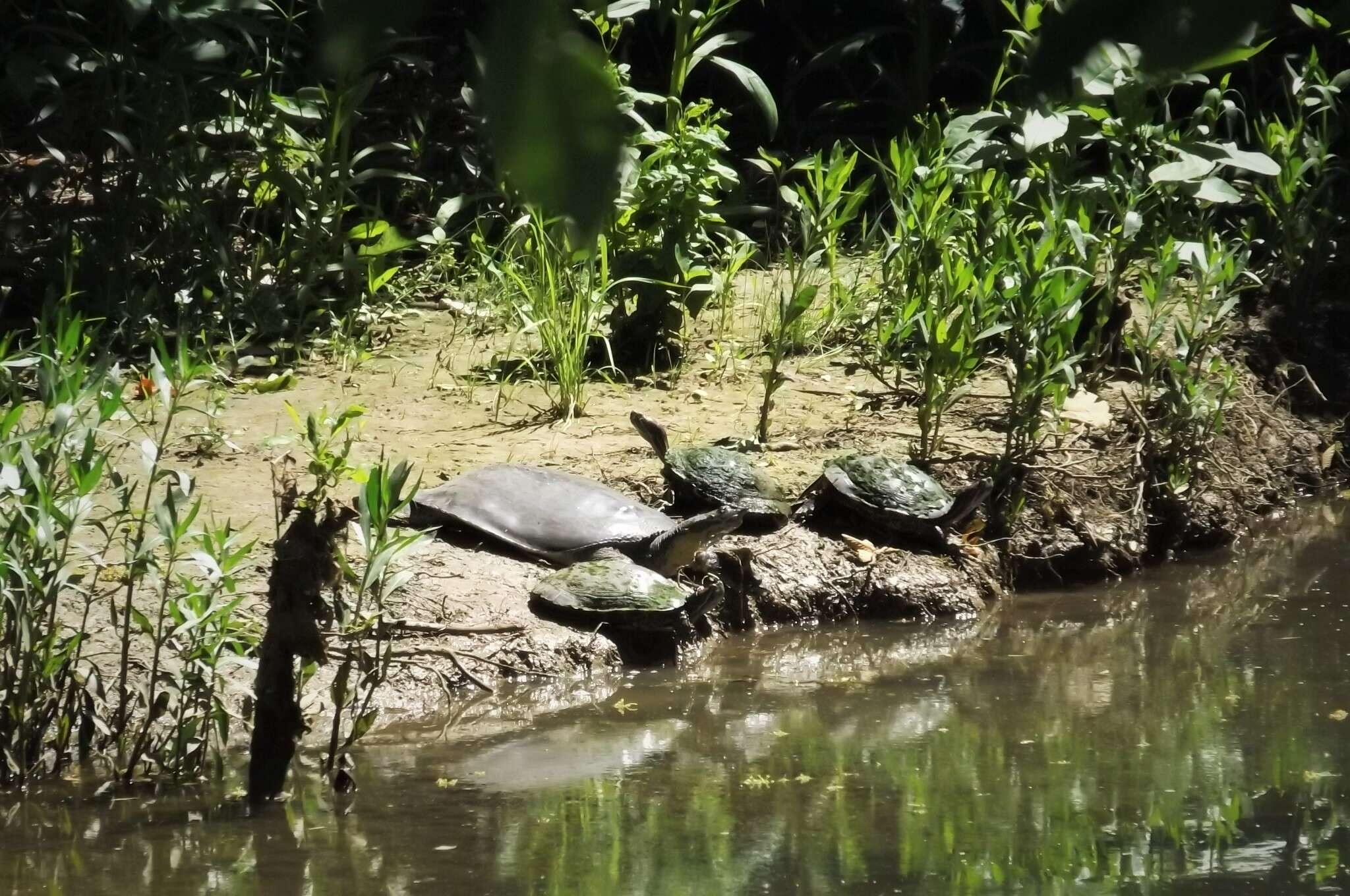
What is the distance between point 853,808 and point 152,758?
4.83ft

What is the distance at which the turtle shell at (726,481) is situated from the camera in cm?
437

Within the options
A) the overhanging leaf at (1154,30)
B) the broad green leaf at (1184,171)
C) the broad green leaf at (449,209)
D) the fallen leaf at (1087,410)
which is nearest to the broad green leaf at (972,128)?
the broad green leaf at (1184,171)

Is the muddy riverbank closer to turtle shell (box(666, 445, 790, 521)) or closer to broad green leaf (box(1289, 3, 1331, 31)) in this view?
turtle shell (box(666, 445, 790, 521))

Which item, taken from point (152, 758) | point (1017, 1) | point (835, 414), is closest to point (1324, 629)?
point (835, 414)

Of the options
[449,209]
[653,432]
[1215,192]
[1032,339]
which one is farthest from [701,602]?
[449,209]

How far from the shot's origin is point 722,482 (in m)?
4.39

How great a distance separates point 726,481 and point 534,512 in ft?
2.01

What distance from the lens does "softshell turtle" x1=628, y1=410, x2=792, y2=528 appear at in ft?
14.4

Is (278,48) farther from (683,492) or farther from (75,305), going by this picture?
(683,492)

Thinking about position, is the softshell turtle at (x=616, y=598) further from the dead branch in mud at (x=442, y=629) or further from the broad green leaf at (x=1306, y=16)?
the broad green leaf at (x=1306, y=16)

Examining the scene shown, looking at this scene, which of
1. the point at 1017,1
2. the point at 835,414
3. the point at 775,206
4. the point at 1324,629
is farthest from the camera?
the point at 775,206

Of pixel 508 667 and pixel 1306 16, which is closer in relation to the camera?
pixel 1306 16

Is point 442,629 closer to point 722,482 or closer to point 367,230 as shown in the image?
point 722,482

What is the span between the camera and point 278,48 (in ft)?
19.6
